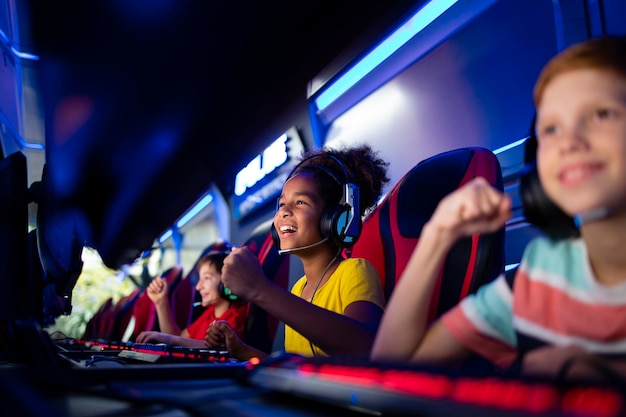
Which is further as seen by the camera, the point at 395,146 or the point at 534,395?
the point at 395,146

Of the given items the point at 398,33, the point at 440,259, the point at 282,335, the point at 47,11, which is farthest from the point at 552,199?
the point at 47,11

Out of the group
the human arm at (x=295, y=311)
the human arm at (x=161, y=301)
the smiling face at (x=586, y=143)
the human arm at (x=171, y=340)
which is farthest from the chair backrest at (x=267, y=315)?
the smiling face at (x=586, y=143)

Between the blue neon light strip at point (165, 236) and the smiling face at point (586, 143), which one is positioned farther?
the blue neon light strip at point (165, 236)

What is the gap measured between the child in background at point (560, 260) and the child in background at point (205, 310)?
33.2 inches

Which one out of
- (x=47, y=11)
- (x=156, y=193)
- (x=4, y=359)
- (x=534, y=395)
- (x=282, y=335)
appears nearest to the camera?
(x=534, y=395)

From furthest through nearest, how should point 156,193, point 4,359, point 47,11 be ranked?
point 156,193
point 47,11
point 4,359

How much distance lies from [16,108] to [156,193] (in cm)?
77

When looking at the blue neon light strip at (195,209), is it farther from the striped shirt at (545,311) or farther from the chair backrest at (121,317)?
the striped shirt at (545,311)

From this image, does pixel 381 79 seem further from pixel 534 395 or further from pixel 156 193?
pixel 156 193

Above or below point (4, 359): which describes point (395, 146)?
above

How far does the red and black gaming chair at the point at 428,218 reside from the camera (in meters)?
0.67

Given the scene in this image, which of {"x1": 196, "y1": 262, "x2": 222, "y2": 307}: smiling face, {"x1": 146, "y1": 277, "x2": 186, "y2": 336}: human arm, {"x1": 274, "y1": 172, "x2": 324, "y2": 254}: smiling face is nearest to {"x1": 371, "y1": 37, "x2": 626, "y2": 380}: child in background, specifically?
{"x1": 274, "y1": 172, "x2": 324, "y2": 254}: smiling face

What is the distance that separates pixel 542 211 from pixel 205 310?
1.39 meters

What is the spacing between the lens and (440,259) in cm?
45
